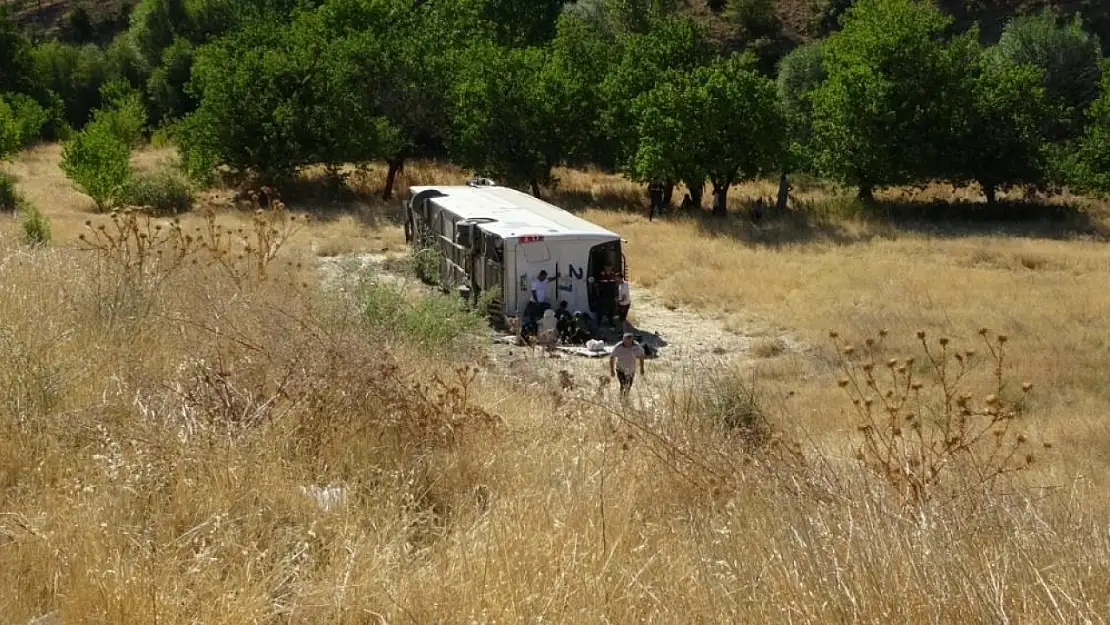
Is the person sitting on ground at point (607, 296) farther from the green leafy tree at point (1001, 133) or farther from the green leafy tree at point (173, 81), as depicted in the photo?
the green leafy tree at point (173, 81)

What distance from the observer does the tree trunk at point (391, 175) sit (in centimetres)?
4187

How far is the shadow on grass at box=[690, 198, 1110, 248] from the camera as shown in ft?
116

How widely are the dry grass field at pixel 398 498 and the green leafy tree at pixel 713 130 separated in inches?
1116

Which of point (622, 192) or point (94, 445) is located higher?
point (94, 445)

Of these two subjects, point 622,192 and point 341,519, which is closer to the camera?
point 341,519

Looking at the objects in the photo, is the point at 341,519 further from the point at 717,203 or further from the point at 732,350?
the point at 717,203

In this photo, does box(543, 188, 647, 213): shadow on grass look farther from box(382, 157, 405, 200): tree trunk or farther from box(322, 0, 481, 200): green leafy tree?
box(382, 157, 405, 200): tree trunk

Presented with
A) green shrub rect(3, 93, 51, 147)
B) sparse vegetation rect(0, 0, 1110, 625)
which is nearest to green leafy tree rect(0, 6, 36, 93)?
green shrub rect(3, 93, 51, 147)

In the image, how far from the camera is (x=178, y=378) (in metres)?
6.04

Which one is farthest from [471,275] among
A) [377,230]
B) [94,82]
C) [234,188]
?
[94,82]

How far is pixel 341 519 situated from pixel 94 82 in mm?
68030

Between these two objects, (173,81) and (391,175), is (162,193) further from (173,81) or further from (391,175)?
(173,81)

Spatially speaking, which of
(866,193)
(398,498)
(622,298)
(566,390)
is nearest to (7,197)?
(622,298)

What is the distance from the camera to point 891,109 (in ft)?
136
